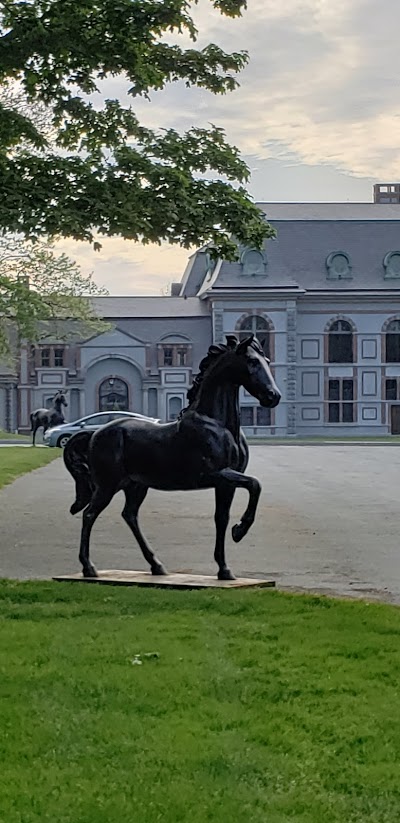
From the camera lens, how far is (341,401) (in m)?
71.4

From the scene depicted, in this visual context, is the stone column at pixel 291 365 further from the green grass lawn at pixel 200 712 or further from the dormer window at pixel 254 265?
the green grass lawn at pixel 200 712

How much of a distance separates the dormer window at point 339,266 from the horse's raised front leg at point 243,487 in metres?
62.6

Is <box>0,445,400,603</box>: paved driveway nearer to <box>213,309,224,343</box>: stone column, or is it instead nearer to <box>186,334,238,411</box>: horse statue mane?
<box>186,334,238,411</box>: horse statue mane

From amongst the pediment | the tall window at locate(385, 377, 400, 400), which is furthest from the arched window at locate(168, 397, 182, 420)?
the tall window at locate(385, 377, 400, 400)

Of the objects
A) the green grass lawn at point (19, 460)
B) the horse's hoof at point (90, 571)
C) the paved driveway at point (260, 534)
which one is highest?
the horse's hoof at point (90, 571)

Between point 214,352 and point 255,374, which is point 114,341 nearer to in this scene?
point 214,352

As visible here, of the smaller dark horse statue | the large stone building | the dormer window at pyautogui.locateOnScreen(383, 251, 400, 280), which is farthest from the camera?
the dormer window at pyautogui.locateOnScreen(383, 251, 400, 280)

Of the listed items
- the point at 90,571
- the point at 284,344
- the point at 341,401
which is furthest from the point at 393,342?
the point at 90,571

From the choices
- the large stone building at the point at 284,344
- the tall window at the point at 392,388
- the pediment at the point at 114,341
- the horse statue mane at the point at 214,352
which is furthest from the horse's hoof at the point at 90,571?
the tall window at the point at 392,388

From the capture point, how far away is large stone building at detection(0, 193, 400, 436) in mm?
69625

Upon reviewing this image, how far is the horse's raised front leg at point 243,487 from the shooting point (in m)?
10.3

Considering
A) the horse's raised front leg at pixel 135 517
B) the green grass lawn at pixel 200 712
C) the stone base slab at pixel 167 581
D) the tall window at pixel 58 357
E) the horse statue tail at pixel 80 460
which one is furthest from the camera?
the tall window at pixel 58 357

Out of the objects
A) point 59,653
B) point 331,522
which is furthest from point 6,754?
point 331,522

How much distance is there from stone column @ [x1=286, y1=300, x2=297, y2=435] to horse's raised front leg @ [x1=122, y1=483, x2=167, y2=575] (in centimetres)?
5878
